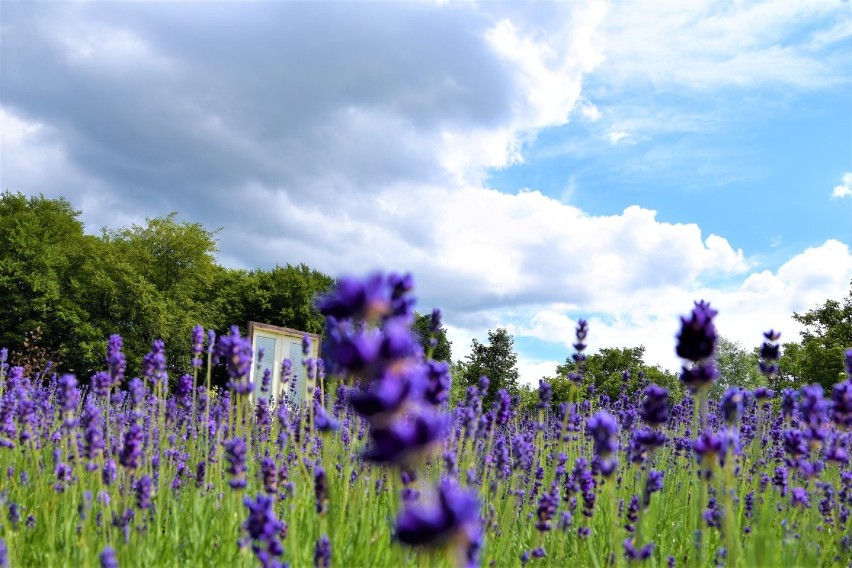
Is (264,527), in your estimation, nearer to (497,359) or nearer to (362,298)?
(362,298)

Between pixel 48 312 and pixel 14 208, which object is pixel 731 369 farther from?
pixel 14 208

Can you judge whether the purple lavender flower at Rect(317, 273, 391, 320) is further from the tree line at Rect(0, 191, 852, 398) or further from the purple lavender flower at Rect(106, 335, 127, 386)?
the tree line at Rect(0, 191, 852, 398)

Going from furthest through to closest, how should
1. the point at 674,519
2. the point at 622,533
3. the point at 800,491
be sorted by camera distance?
the point at 674,519 → the point at 622,533 → the point at 800,491

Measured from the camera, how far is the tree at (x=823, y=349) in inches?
908

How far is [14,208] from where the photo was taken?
31938 millimetres

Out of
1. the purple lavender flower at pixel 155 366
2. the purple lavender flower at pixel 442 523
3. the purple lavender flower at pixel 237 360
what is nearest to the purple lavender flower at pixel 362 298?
the purple lavender flower at pixel 442 523

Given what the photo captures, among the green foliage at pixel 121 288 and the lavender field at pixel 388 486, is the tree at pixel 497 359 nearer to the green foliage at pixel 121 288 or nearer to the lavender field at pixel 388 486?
the green foliage at pixel 121 288

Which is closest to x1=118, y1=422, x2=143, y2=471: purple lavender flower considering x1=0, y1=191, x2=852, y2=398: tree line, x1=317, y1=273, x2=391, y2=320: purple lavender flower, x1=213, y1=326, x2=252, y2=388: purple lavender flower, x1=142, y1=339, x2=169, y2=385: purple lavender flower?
x1=213, y1=326, x2=252, y2=388: purple lavender flower

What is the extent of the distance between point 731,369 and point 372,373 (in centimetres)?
4927

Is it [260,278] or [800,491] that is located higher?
[260,278]

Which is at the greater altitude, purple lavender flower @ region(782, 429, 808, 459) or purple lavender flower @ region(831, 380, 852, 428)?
purple lavender flower @ region(831, 380, 852, 428)

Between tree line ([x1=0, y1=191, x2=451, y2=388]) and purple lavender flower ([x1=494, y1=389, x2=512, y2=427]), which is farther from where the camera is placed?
tree line ([x1=0, y1=191, x2=451, y2=388])

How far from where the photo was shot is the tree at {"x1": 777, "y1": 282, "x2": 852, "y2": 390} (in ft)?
75.7

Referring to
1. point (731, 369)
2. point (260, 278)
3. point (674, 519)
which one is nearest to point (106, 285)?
point (260, 278)
